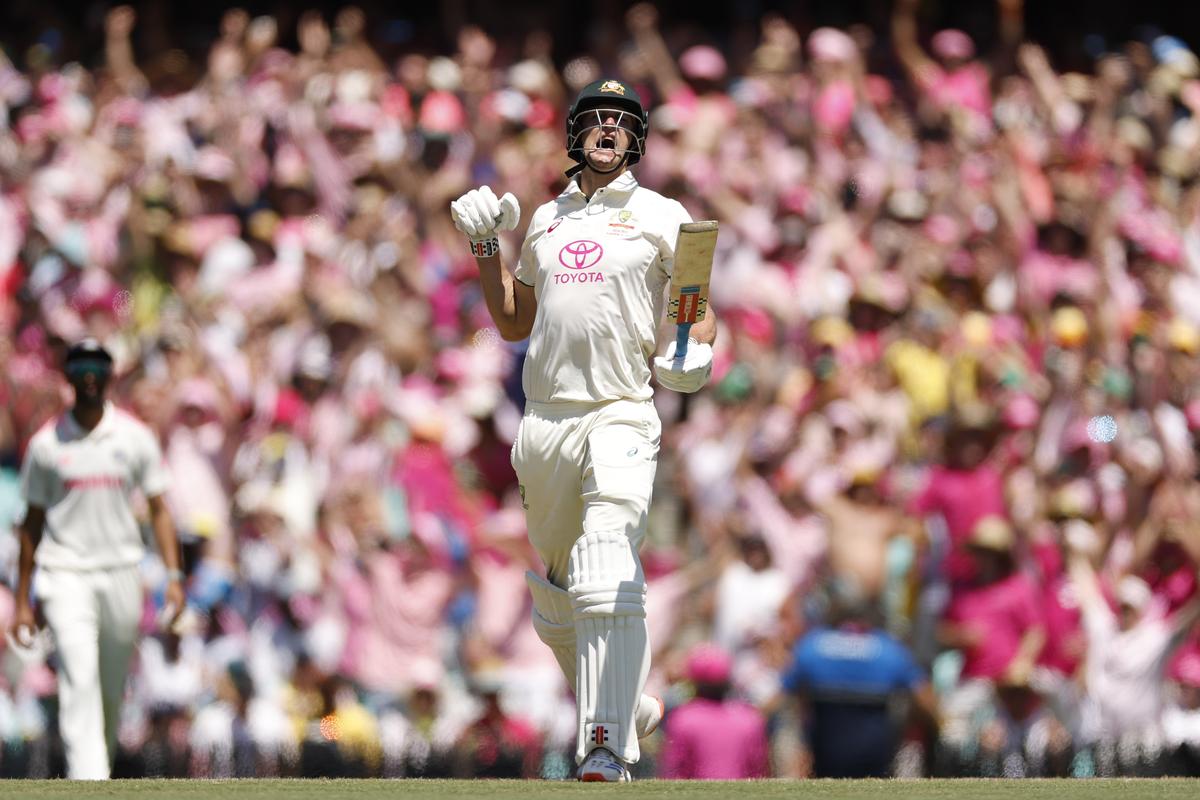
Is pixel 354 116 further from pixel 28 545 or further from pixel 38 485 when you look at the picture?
pixel 28 545

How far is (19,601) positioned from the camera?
33.4 ft

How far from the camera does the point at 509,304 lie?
27.2 feet

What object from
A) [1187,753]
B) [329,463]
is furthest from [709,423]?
[1187,753]

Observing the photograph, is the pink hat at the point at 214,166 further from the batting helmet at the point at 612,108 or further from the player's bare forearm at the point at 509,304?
the batting helmet at the point at 612,108

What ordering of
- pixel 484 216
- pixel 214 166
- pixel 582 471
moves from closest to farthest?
pixel 582 471 < pixel 484 216 < pixel 214 166

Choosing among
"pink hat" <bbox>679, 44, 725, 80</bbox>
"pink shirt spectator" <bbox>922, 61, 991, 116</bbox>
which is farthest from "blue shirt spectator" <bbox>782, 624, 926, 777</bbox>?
"pink shirt spectator" <bbox>922, 61, 991, 116</bbox>

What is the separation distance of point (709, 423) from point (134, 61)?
7.58 meters

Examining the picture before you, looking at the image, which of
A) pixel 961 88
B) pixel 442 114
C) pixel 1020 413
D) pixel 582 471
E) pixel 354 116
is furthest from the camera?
pixel 961 88

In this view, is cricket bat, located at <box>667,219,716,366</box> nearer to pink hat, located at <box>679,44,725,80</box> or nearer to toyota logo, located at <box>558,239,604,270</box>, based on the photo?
toyota logo, located at <box>558,239,604,270</box>

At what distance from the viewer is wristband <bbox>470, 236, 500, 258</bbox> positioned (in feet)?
26.6

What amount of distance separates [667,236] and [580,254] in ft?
1.01

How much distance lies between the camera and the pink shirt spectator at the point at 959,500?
12.5 meters

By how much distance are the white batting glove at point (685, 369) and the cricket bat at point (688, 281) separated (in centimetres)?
2

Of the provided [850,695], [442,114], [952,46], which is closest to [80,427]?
[850,695]
